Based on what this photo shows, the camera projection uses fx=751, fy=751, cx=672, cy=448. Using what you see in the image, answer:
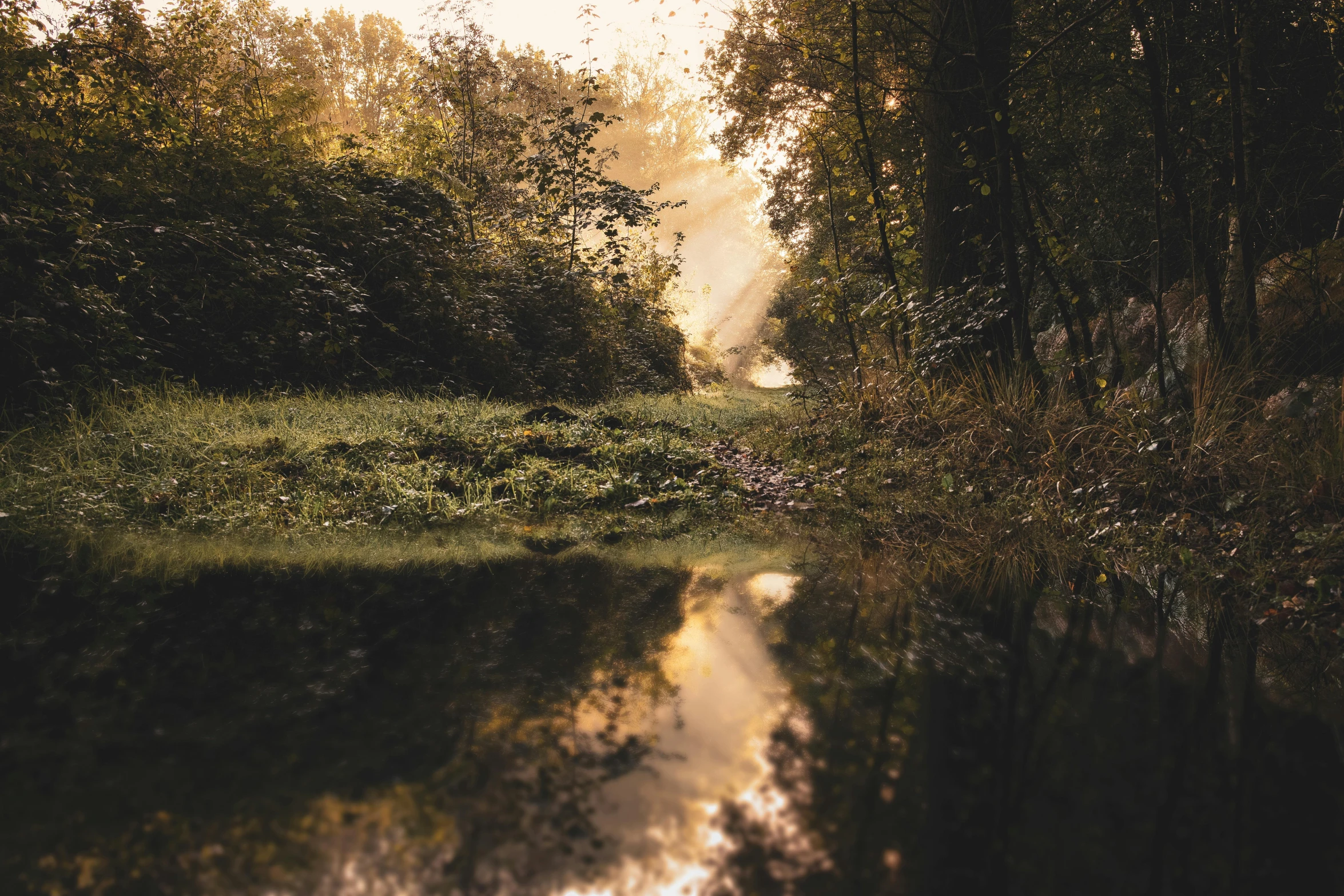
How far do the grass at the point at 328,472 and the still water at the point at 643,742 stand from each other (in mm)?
950

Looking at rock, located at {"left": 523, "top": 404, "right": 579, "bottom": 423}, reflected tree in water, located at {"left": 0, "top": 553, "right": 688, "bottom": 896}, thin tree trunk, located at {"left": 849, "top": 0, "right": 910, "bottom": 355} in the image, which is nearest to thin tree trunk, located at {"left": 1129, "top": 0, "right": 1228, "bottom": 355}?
thin tree trunk, located at {"left": 849, "top": 0, "right": 910, "bottom": 355}

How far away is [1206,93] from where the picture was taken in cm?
590

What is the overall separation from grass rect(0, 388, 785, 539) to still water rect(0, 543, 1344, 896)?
0.95 m

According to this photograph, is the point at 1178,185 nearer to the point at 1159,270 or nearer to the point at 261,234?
the point at 1159,270

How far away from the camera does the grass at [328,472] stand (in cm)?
390

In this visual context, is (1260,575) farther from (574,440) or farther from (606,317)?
(606,317)

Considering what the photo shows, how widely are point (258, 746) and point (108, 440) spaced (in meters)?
4.08

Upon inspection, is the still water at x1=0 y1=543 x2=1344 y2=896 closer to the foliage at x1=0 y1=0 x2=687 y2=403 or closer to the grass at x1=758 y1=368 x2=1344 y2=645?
the grass at x1=758 y1=368 x2=1344 y2=645

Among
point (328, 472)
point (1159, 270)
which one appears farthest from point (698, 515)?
point (1159, 270)

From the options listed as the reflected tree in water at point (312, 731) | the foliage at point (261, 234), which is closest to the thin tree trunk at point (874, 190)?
the foliage at point (261, 234)

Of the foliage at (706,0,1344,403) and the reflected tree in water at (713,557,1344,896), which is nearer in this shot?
the reflected tree in water at (713,557,1344,896)

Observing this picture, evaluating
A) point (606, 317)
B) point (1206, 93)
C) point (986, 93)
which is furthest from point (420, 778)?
point (606, 317)

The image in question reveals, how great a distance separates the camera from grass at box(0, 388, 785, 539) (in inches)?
154

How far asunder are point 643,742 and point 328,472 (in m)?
3.49
